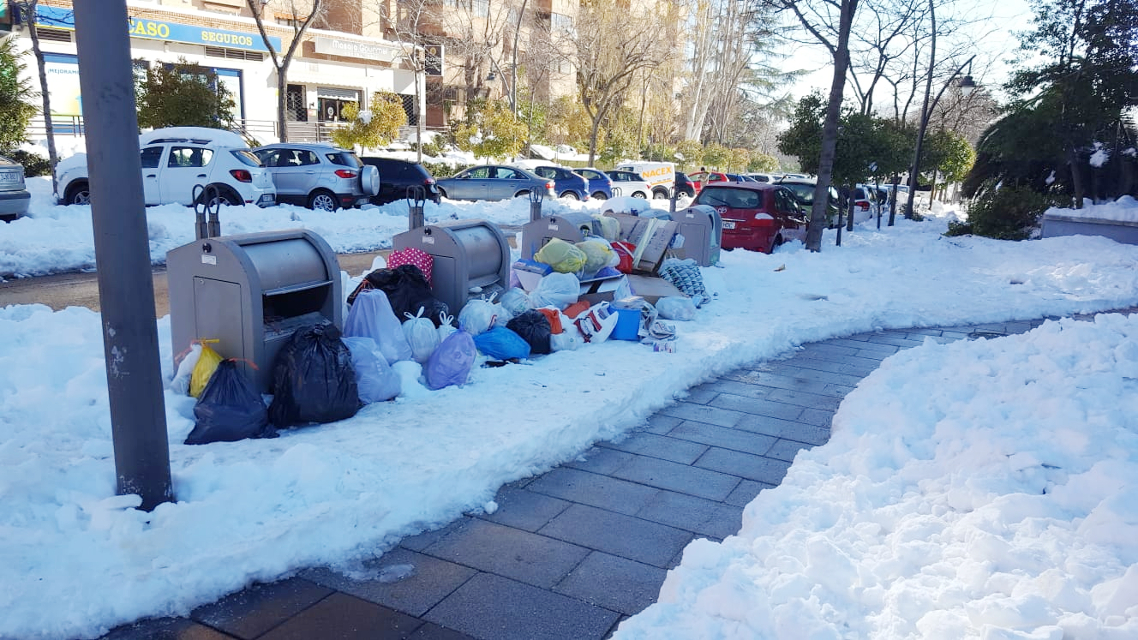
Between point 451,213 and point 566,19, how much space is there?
3720 cm

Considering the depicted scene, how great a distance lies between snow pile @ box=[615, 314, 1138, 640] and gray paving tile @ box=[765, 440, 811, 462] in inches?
11.9

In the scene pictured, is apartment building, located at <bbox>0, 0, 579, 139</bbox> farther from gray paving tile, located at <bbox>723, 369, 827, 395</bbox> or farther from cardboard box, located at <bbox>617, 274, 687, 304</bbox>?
gray paving tile, located at <bbox>723, 369, 827, 395</bbox>

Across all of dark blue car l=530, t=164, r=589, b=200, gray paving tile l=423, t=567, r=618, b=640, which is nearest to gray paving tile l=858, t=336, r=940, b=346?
gray paving tile l=423, t=567, r=618, b=640

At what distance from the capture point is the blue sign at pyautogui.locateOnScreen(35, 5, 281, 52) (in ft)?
107

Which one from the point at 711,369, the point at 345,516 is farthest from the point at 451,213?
the point at 345,516

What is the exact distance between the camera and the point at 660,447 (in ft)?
18.3

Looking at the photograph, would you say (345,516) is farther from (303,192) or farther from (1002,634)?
(303,192)

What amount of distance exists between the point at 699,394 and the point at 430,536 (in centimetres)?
328

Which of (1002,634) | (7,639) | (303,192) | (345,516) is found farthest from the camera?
(303,192)

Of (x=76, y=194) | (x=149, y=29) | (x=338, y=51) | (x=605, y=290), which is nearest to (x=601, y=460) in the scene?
(x=605, y=290)

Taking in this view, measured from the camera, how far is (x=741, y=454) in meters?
5.52

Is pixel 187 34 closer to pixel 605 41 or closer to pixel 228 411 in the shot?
pixel 605 41

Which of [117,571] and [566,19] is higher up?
[566,19]

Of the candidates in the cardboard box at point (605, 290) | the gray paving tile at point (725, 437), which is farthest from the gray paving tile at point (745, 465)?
the cardboard box at point (605, 290)
